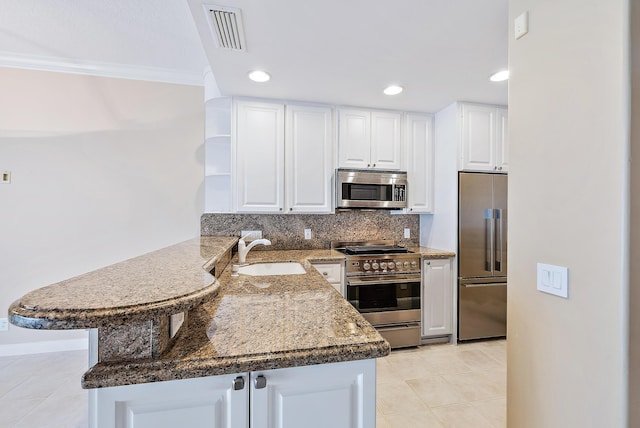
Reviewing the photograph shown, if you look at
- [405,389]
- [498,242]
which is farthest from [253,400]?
[498,242]

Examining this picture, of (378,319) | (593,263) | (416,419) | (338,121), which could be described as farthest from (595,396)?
(338,121)

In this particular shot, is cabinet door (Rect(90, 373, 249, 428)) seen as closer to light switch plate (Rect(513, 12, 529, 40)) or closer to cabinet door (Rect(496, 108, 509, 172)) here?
light switch plate (Rect(513, 12, 529, 40))

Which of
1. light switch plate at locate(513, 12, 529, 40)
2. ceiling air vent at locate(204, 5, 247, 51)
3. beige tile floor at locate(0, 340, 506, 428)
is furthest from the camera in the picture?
beige tile floor at locate(0, 340, 506, 428)

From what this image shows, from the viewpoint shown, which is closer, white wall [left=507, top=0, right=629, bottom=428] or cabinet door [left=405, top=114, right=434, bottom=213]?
white wall [left=507, top=0, right=629, bottom=428]

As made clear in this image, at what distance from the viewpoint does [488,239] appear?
291 centimetres

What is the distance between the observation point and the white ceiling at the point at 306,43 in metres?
1.63

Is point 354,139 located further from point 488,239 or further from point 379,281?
point 488,239

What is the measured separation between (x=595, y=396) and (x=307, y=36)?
87.4 inches

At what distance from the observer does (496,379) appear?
2.31m

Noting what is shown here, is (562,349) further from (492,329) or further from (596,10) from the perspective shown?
(492,329)

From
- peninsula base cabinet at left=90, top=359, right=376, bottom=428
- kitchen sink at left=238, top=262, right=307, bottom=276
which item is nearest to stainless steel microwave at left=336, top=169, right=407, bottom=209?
kitchen sink at left=238, top=262, right=307, bottom=276

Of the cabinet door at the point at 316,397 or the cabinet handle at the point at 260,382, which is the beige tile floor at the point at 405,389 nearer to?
the cabinet door at the point at 316,397

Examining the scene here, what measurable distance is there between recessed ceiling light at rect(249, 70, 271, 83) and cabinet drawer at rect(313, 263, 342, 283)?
1.67m

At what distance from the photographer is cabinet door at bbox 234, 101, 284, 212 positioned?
281cm
